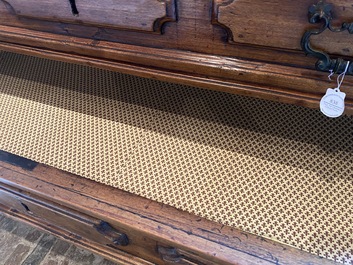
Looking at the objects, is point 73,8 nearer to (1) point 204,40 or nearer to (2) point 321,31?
(1) point 204,40

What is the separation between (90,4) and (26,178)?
30 cm

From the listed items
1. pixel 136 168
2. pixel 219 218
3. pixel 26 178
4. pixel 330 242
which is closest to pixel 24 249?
pixel 26 178

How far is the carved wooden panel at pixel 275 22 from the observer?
0.30 metres

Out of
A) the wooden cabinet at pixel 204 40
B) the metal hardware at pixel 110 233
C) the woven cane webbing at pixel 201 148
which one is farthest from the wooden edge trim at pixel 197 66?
the metal hardware at pixel 110 233

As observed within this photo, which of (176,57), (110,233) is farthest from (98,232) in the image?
(176,57)

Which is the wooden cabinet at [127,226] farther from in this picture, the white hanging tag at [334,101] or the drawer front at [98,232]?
the white hanging tag at [334,101]

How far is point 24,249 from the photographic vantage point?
0.72m

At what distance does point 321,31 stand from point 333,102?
87mm

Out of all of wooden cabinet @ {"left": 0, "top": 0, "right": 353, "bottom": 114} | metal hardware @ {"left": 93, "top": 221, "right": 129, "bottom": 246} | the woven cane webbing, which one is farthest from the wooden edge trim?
metal hardware @ {"left": 93, "top": 221, "right": 129, "bottom": 246}

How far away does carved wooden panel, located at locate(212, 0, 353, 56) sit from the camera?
0.30m

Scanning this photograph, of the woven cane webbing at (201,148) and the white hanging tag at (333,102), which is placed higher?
the white hanging tag at (333,102)

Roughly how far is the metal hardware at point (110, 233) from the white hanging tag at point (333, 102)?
366 mm

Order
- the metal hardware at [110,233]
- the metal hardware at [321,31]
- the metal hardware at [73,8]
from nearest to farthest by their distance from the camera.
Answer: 1. the metal hardware at [321,31]
2. the metal hardware at [73,8]
3. the metal hardware at [110,233]

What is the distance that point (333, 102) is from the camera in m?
0.35
